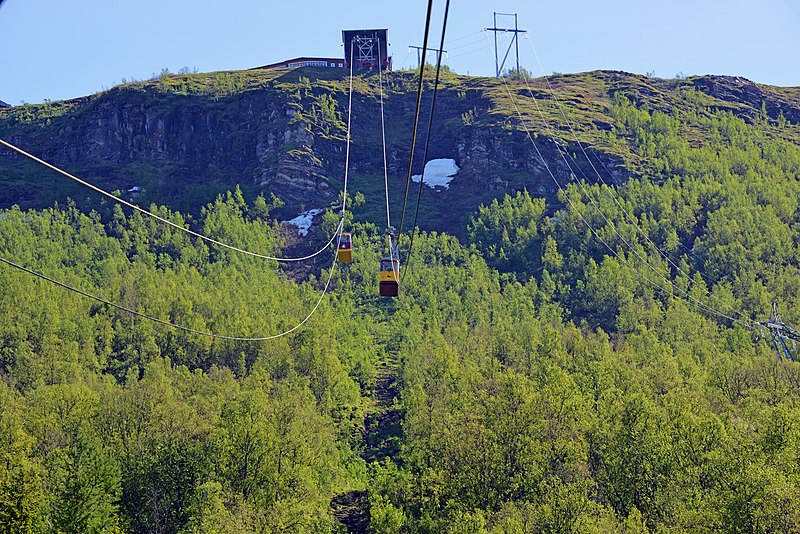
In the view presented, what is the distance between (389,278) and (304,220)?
10243 cm

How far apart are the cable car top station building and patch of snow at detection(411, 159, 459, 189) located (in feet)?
98.2

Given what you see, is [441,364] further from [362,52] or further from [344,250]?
[362,52]

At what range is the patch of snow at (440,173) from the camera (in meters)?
163

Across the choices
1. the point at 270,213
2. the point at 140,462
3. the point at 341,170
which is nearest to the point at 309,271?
the point at 270,213

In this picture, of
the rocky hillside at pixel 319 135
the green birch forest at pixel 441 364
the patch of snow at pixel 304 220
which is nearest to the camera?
the green birch forest at pixel 441 364

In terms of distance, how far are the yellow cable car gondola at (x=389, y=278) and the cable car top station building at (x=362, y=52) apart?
140 m

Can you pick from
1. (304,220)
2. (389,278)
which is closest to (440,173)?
(304,220)

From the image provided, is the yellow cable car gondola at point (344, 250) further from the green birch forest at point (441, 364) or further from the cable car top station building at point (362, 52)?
the cable car top station building at point (362, 52)

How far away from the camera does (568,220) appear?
13612 cm

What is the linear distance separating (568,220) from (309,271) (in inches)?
1464

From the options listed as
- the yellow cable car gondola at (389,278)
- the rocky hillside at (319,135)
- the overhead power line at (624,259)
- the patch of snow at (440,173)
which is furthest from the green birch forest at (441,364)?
the yellow cable car gondola at (389,278)

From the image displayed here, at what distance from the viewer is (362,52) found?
191 metres

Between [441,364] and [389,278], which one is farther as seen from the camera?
[441,364]

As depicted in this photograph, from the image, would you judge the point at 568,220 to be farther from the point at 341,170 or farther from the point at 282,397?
the point at 282,397
